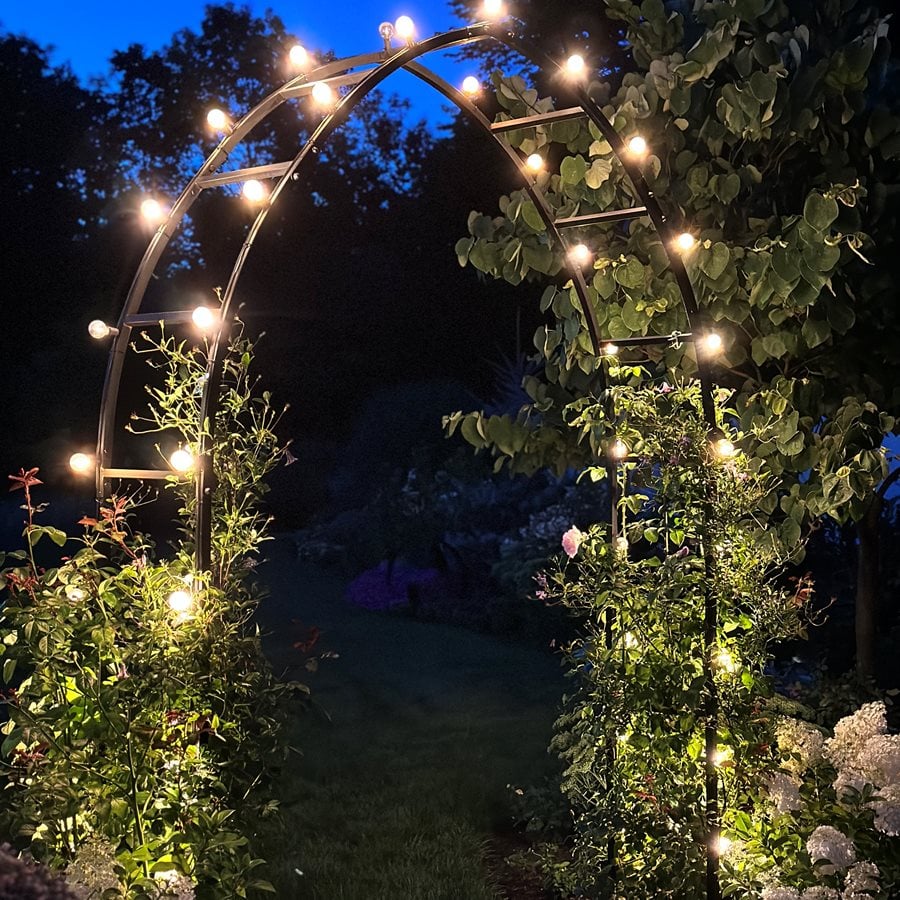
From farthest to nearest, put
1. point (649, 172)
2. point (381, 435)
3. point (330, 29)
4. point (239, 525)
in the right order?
point (330, 29), point (381, 435), point (649, 172), point (239, 525)

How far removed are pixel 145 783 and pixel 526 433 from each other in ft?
7.00

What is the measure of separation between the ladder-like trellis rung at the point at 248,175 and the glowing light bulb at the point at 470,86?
83cm

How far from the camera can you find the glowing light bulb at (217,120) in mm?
2799

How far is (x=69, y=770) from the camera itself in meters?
2.28

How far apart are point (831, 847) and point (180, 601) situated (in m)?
1.69

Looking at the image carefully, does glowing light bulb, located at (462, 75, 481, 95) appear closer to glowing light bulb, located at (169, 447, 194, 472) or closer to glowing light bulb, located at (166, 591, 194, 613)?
glowing light bulb, located at (169, 447, 194, 472)

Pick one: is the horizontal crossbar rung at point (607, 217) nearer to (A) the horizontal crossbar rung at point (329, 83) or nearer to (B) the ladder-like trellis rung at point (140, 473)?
(A) the horizontal crossbar rung at point (329, 83)

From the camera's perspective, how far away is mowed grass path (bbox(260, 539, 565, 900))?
3.64 metres

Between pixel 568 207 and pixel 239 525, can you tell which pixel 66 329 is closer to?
pixel 568 207

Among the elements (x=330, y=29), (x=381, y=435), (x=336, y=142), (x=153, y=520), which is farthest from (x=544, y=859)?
(x=330, y=29)

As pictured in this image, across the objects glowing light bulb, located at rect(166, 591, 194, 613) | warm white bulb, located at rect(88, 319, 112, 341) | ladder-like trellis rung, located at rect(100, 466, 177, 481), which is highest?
warm white bulb, located at rect(88, 319, 112, 341)

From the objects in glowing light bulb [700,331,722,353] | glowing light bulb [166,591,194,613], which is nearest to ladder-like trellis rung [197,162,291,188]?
glowing light bulb [166,591,194,613]

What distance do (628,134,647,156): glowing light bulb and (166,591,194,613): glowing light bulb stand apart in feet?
5.93

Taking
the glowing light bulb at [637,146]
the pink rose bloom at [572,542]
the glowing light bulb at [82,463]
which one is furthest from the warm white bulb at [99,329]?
the glowing light bulb at [637,146]
